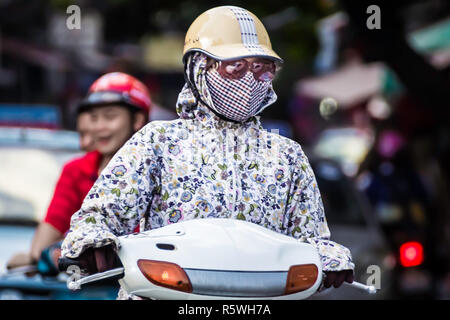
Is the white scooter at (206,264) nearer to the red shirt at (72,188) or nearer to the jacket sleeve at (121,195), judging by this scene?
the jacket sleeve at (121,195)

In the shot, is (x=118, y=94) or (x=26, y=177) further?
(x=26, y=177)

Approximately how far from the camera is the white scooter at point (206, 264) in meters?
2.87

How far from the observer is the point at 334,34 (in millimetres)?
24406

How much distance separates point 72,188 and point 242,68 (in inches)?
68.7

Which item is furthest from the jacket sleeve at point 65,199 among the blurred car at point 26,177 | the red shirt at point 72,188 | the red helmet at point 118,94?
the blurred car at point 26,177

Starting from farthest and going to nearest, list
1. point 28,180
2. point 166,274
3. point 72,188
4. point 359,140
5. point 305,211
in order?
point 359,140, point 28,180, point 72,188, point 305,211, point 166,274

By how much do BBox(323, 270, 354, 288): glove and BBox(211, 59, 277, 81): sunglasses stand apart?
2.17 feet

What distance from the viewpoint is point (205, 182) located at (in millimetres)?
3188

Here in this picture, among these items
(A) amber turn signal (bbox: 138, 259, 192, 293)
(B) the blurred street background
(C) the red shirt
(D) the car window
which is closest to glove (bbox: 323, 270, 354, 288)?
(A) amber turn signal (bbox: 138, 259, 192, 293)

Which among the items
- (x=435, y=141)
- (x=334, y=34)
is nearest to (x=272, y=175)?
(x=435, y=141)

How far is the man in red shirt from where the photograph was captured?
4.78 meters

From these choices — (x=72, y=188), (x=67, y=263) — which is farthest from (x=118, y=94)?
(x=67, y=263)

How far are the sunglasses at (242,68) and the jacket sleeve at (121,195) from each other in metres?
0.33

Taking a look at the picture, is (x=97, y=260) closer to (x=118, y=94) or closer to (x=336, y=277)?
(x=336, y=277)
